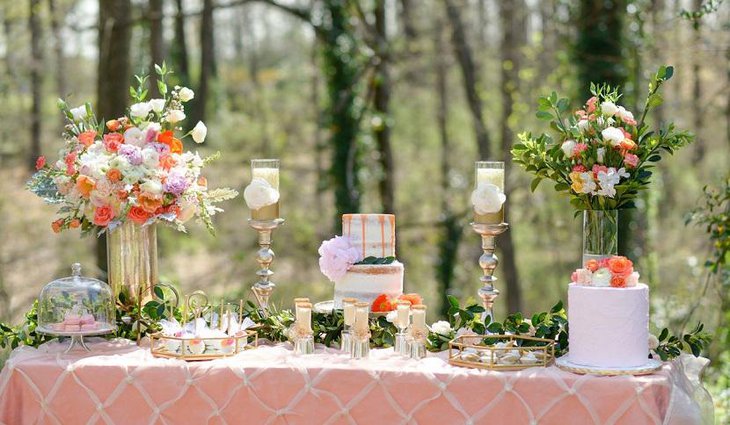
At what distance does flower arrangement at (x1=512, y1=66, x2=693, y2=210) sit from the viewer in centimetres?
318

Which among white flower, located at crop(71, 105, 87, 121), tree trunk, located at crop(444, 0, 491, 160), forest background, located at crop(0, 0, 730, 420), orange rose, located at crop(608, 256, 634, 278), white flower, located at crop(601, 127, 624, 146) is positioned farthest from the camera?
tree trunk, located at crop(444, 0, 491, 160)

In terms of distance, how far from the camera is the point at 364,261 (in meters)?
3.56

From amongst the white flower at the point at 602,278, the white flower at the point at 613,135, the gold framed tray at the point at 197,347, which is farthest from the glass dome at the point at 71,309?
the white flower at the point at 613,135

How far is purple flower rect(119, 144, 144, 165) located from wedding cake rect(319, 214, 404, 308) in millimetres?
738

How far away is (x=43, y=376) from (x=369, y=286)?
1.16m

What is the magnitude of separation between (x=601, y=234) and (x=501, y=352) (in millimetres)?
519

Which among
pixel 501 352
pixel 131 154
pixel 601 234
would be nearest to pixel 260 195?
pixel 131 154

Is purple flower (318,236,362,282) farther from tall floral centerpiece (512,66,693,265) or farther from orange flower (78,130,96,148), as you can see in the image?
orange flower (78,130,96,148)

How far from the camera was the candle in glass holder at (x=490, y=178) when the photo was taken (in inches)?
136

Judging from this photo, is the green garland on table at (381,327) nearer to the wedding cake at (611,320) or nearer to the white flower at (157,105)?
the wedding cake at (611,320)

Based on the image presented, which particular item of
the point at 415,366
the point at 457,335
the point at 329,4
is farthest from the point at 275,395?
the point at 329,4

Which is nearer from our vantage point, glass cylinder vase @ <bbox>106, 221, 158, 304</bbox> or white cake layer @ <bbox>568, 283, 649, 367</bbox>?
white cake layer @ <bbox>568, 283, 649, 367</bbox>

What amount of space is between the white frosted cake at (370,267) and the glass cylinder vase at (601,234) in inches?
27.6

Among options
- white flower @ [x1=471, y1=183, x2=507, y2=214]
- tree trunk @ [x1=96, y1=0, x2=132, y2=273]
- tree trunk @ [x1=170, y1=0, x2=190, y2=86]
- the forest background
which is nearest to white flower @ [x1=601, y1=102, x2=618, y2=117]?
white flower @ [x1=471, y1=183, x2=507, y2=214]
